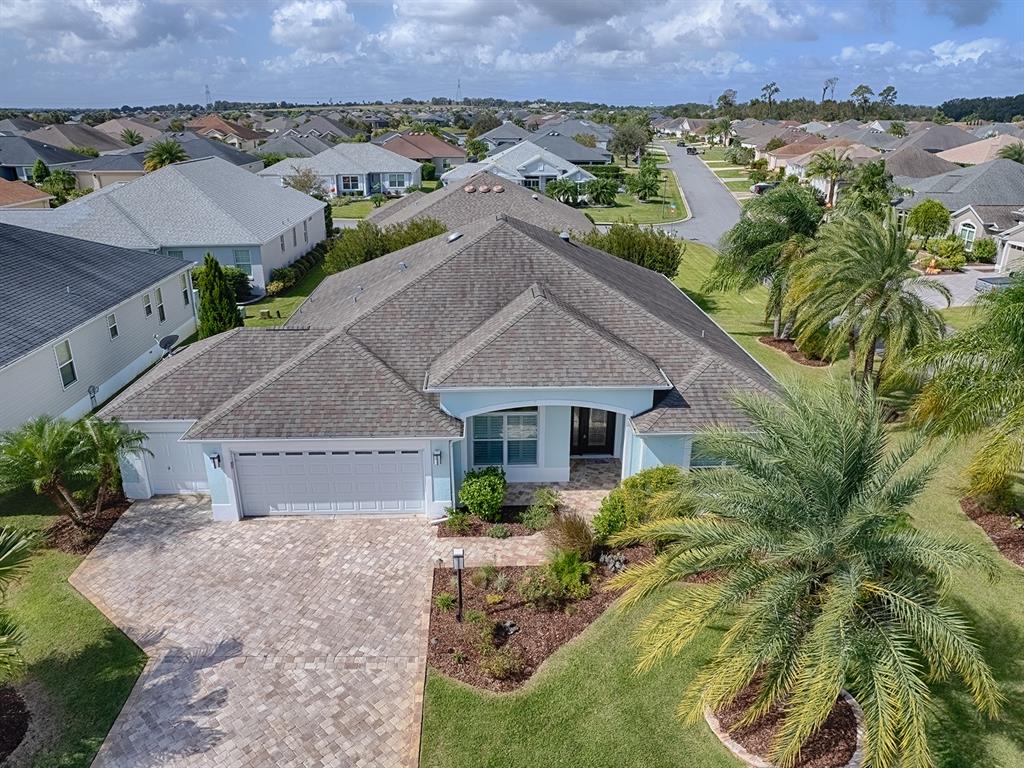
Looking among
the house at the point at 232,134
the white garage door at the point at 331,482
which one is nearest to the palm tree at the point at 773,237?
the white garage door at the point at 331,482

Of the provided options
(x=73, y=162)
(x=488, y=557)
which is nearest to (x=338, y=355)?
(x=488, y=557)

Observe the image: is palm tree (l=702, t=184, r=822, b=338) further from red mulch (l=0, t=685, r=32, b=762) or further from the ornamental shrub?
red mulch (l=0, t=685, r=32, b=762)

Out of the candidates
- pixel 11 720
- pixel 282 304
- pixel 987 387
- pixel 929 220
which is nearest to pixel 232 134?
pixel 282 304

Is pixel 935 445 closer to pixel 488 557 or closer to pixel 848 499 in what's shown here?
pixel 848 499

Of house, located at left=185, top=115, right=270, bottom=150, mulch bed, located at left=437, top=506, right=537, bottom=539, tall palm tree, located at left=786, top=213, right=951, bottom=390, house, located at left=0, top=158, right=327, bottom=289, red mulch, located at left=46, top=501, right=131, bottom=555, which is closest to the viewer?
red mulch, located at left=46, top=501, right=131, bottom=555

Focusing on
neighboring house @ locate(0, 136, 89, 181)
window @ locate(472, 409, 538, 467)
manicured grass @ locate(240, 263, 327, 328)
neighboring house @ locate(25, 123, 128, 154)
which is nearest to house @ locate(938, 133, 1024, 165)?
manicured grass @ locate(240, 263, 327, 328)

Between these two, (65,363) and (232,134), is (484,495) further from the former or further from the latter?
(232,134)
